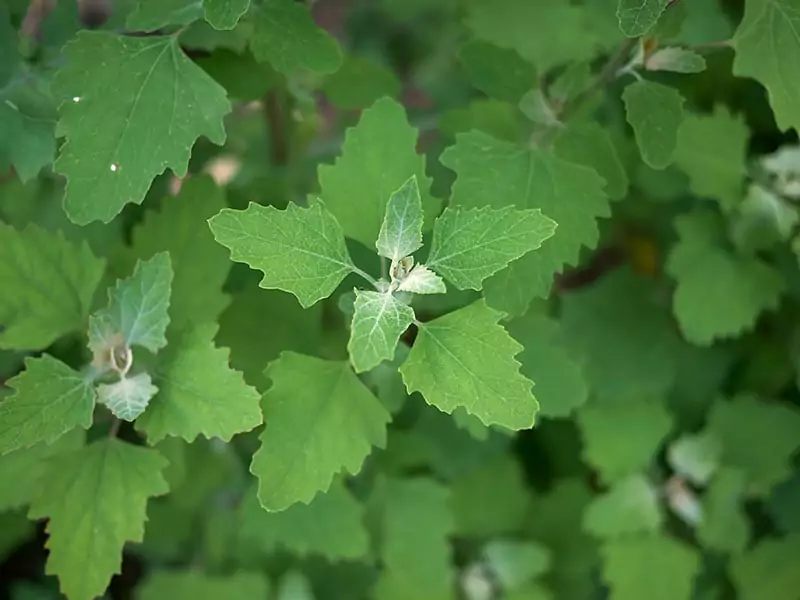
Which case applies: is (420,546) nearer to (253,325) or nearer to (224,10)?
(253,325)

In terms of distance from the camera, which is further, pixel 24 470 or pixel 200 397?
pixel 24 470

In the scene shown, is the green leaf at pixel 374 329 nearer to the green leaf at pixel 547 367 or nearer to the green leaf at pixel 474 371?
the green leaf at pixel 474 371

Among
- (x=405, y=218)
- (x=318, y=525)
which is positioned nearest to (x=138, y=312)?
(x=405, y=218)

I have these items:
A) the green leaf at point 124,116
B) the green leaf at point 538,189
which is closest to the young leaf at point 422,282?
the green leaf at point 538,189

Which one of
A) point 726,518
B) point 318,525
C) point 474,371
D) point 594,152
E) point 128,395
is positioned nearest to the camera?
point 474,371

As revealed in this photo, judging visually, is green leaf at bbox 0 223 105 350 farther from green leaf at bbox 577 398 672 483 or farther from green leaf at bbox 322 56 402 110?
green leaf at bbox 577 398 672 483

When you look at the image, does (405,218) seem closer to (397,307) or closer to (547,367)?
(397,307)

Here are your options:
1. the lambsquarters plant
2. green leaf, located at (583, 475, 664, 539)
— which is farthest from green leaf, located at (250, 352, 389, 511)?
green leaf, located at (583, 475, 664, 539)

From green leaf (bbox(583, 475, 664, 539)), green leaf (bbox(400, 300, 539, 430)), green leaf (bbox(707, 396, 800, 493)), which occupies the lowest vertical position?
green leaf (bbox(583, 475, 664, 539))
